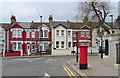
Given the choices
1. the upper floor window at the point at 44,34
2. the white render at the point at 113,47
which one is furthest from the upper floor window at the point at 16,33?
the white render at the point at 113,47

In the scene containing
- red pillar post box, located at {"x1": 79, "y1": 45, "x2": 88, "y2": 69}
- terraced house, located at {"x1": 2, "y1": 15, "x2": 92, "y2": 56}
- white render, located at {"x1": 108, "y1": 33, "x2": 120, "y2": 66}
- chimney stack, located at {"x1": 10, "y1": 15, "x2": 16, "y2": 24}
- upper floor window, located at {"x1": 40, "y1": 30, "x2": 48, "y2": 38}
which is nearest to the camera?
red pillar post box, located at {"x1": 79, "y1": 45, "x2": 88, "y2": 69}

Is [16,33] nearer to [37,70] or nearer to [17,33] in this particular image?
[17,33]

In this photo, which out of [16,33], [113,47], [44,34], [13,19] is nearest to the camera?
[113,47]

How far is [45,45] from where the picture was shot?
50406 mm

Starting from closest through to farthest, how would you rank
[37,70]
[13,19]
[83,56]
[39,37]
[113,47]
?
[83,56] → [37,70] → [113,47] → [39,37] → [13,19]

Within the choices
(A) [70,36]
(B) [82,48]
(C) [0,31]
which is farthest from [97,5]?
(C) [0,31]

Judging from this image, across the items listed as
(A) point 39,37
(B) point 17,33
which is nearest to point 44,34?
(A) point 39,37

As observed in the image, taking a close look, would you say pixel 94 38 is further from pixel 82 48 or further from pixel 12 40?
pixel 82 48

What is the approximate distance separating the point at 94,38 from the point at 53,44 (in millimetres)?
11016

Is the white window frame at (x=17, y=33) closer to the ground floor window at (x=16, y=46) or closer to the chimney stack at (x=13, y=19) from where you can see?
the ground floor window at (x=16, y=46)

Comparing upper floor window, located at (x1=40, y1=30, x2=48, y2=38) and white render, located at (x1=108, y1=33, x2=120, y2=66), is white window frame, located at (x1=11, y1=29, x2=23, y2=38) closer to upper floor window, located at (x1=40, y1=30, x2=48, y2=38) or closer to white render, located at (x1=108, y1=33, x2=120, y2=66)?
upper floor window, located at (x1=40, y1=30, x2=48, y2=38)

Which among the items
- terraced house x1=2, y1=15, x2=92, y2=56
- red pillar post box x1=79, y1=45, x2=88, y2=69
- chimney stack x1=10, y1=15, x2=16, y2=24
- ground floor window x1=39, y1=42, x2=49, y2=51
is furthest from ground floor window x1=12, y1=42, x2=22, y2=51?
red pillar post box x1=79, y1=45, x2=88, y2=69

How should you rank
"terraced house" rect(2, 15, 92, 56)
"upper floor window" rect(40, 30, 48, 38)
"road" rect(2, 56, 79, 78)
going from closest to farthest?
"road" rect(2, 56, 79, 78) < "terraced house" rect(2, 15, 92, 56) < "upper floor window" rect(40, 30, 48, 38)

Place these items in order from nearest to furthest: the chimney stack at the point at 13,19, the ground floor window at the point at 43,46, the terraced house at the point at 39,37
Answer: the terraced house at the point at 39,37
the ground floor window at the point at 43,46
the chimney stack at the point at 13,19
